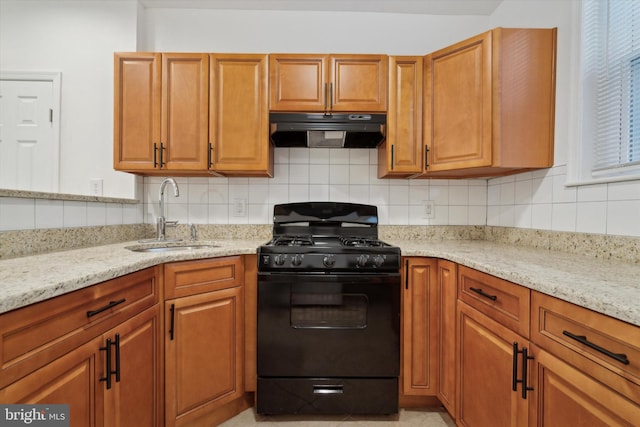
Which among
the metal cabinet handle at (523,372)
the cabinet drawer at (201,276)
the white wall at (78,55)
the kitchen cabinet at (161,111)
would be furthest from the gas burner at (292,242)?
the white wall at (78,55)

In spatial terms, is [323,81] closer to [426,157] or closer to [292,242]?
[426,157]

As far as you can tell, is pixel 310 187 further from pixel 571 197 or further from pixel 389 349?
pixel 571 197

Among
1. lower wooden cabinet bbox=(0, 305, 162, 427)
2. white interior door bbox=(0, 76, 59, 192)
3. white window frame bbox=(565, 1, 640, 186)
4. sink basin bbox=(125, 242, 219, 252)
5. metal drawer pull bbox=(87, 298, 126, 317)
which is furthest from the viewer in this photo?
white interior door bbox=(0, 76, 59, 192)

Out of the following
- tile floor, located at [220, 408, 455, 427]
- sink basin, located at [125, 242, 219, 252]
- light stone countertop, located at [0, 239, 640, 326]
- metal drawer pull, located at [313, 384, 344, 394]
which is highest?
light stone countertop, located at [0, 239, 640, 326]

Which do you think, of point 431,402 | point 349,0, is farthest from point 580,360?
point 349,0

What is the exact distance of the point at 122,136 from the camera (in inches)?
72.3

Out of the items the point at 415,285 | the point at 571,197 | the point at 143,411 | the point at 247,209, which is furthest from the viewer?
the point at 247,209

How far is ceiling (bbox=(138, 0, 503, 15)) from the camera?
211 cm

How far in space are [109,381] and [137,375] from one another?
18 cm

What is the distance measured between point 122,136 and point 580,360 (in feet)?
7.94

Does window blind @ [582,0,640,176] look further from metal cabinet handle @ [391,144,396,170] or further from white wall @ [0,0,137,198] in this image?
white wall @ [0,0,137,198]

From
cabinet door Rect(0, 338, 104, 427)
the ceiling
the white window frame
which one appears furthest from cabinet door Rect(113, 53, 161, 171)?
the white window frame

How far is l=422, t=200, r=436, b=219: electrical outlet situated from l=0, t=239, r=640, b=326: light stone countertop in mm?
709

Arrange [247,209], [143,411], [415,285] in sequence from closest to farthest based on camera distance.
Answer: [143,411] → [415,285] → [247,209]
